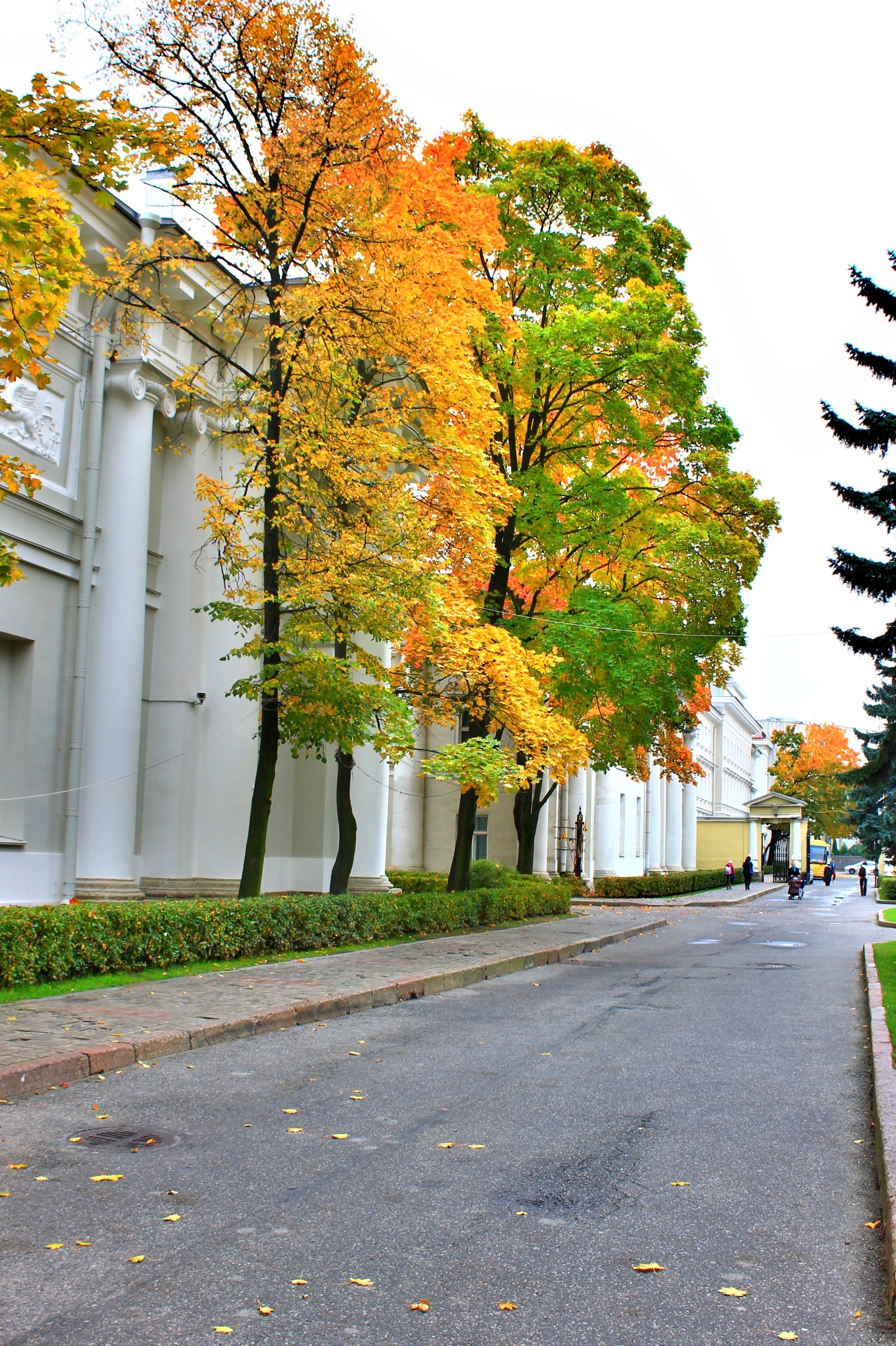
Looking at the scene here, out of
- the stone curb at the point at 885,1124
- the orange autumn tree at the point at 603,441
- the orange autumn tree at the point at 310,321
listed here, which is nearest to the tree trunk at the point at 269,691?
the orange autumn tree at the point at 310,321

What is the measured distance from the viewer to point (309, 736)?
15164 mm

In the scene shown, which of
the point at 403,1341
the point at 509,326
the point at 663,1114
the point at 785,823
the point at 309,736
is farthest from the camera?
the point at 785,823

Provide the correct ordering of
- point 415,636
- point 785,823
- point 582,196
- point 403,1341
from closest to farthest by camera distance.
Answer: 1. point 403,1341
2. point 415,636
3. point 582,196
4. point 785,823

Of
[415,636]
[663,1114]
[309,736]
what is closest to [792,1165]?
[663,1114]

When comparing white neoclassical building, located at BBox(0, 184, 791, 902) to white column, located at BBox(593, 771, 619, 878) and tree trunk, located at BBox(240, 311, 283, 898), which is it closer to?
tree trunk, located at BBox(240, 311, 283, 898)

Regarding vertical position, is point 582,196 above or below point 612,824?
above

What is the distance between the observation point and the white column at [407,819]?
3850 cm

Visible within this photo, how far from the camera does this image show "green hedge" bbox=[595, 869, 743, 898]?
40.4 m

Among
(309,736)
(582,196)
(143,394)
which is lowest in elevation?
(309,736)

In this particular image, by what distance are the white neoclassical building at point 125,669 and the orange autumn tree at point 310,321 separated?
2.61 m

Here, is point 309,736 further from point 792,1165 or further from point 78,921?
point 792,1165

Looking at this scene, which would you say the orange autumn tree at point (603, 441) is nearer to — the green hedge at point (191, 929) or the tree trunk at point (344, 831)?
the tree trunk at point (344, 831)

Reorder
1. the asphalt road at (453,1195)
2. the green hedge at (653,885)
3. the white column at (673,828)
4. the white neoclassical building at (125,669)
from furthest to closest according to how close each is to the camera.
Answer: the white column at (673,828), the green hedge at (653,885), the white neoclassical building at (125,669), the asphalt road at (453,1195)

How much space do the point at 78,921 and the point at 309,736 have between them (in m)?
4.82
